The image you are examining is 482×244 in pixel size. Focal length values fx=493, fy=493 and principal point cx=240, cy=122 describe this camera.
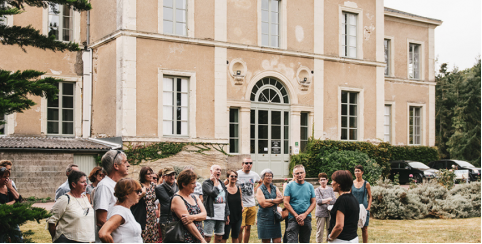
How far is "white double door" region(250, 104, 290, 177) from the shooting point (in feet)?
63.8

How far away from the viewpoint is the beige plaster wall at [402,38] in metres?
26.5

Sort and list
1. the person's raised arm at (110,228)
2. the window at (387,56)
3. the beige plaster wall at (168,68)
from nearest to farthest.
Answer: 1. the person's raised arm at (110,228)
2. the beige plaster wall at (168,68)
3. the window at (387,56)

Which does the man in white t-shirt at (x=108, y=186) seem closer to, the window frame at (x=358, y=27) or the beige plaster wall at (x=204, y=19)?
the beige plaster wall at (x=204, y=19)

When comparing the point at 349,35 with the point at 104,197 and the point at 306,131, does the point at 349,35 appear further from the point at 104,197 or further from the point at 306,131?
the point at 104,197

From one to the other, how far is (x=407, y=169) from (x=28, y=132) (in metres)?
16.9

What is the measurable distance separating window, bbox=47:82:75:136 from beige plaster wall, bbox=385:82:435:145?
15931 millimetres

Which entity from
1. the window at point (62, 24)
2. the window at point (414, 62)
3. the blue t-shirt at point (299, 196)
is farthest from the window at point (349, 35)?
the blue t-shirt at point (299, 196)

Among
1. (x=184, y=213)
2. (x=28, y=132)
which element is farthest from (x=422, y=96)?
(x=184, y=213)

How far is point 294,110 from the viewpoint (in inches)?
791

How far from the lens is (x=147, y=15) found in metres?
17.4

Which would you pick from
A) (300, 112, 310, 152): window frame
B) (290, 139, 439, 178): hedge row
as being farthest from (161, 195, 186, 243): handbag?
(300, 112, 310, 152): window frame

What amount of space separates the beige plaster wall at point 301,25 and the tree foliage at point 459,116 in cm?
A: 1876

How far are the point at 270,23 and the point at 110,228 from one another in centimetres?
1615

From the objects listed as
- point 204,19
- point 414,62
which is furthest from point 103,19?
point 414,62
